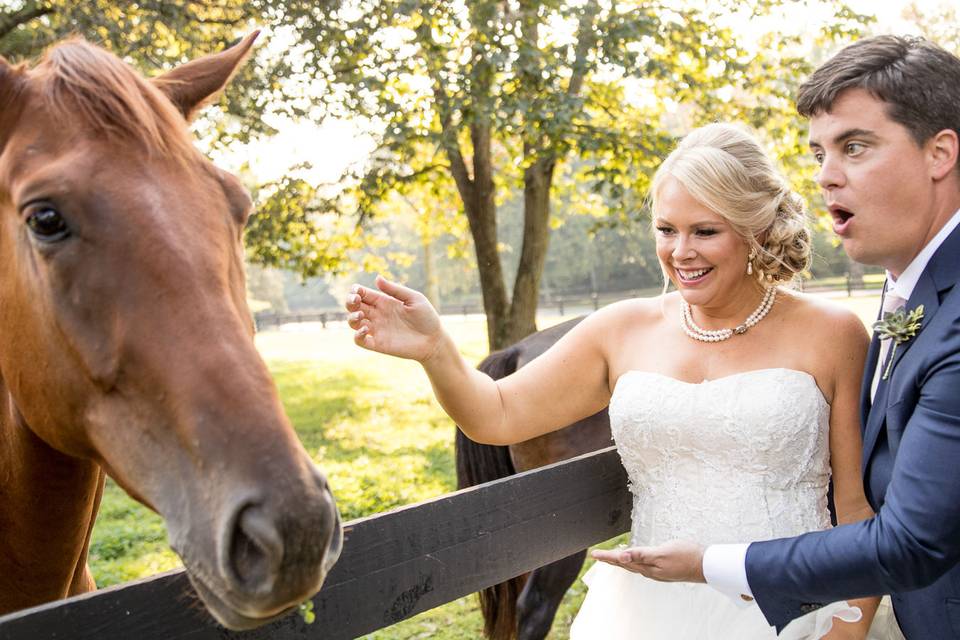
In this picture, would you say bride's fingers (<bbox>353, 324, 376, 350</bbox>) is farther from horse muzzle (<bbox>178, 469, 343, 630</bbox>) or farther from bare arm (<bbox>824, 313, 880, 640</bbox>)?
bare arm (<bbox>824, 313, 880, 640</bbox>)

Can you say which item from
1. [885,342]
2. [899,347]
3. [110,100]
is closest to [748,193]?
[885,342]

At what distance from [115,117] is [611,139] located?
7.65 m

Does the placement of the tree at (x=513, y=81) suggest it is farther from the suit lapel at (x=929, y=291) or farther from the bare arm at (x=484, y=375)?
the suit lapel at (x=929, y=291)

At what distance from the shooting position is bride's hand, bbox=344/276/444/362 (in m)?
2.22

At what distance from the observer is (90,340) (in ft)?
4.76

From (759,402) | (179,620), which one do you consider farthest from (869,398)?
(179,620)

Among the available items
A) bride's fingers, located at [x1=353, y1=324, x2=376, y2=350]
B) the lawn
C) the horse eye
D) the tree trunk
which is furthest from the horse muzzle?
the tree trunk

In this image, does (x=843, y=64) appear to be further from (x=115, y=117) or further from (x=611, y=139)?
(x=611, y=139)

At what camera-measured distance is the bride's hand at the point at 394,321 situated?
222 centimetres

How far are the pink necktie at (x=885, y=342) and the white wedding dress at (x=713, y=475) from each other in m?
0.22

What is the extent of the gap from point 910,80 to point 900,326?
1.83 feet

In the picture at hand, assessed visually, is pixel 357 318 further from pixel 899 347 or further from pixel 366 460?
pixel 366 460

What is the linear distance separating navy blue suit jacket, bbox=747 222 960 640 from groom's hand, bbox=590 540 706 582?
151 mm

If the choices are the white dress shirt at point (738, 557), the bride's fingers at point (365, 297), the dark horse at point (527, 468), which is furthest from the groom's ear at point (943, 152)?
the dark horse at point (527, 468)
